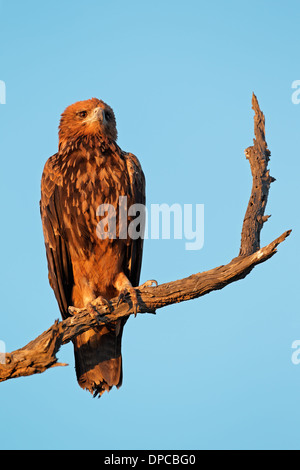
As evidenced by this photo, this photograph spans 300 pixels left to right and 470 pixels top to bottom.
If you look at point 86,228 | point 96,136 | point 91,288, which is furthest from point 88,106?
point 91,288

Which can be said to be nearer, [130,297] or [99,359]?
[130,297]

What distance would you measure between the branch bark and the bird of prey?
608 mm

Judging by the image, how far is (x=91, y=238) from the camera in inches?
256

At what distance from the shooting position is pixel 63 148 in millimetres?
6977

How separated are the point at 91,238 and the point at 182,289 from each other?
1489 mm

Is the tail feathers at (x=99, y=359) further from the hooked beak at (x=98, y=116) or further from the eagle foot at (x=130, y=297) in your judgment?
the hooked beak at (x=98, y=116)

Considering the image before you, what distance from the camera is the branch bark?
5.14 m

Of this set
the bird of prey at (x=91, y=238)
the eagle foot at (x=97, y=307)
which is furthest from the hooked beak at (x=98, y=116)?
the eagle foot at (x=97, y=307)

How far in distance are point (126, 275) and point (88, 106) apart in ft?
6.44

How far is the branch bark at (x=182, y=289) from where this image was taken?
514cm

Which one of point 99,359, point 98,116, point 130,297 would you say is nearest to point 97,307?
point 130,297

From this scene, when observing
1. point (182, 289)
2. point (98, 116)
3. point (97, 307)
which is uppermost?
point (98, 116)

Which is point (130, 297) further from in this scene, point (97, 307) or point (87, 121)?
point (87, 121)

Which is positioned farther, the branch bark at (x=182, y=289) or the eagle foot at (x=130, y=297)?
the eagle foot at (x=130, y=297)
